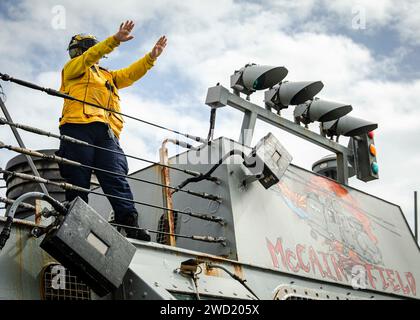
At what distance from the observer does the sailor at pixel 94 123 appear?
5301 mm

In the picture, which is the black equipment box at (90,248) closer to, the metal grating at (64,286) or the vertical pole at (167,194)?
the metal grating at (64,286)

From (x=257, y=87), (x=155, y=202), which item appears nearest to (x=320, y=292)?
(x=155, y=202)

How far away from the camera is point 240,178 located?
6215 mm

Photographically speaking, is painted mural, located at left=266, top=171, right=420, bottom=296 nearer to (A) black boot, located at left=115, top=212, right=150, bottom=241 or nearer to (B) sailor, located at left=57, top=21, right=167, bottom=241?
(A) black boot, located at left=115, top=212, right=150, bottom=241

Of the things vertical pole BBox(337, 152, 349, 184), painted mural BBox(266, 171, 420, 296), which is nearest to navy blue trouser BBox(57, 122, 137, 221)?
painted mural BBox(266, 171, 420, 296)

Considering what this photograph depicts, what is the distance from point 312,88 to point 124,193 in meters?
3.19

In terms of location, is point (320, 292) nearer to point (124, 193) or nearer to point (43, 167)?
point (124, 193)

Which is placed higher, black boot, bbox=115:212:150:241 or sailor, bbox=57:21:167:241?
sailor, bbox=57:21:167:241

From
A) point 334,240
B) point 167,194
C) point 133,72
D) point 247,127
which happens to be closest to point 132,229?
point 167,194

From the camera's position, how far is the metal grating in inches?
164

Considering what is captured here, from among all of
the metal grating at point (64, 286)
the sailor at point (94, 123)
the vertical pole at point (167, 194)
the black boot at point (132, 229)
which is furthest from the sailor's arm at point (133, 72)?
the metal grating at point (64, 286)

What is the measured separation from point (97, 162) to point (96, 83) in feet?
2.47

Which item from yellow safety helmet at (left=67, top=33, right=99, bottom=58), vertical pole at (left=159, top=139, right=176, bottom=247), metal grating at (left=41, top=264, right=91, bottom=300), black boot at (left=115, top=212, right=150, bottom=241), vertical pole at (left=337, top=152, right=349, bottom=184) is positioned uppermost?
yellow safety helmet at (left=67, top=33, right=99, bottom=58)
